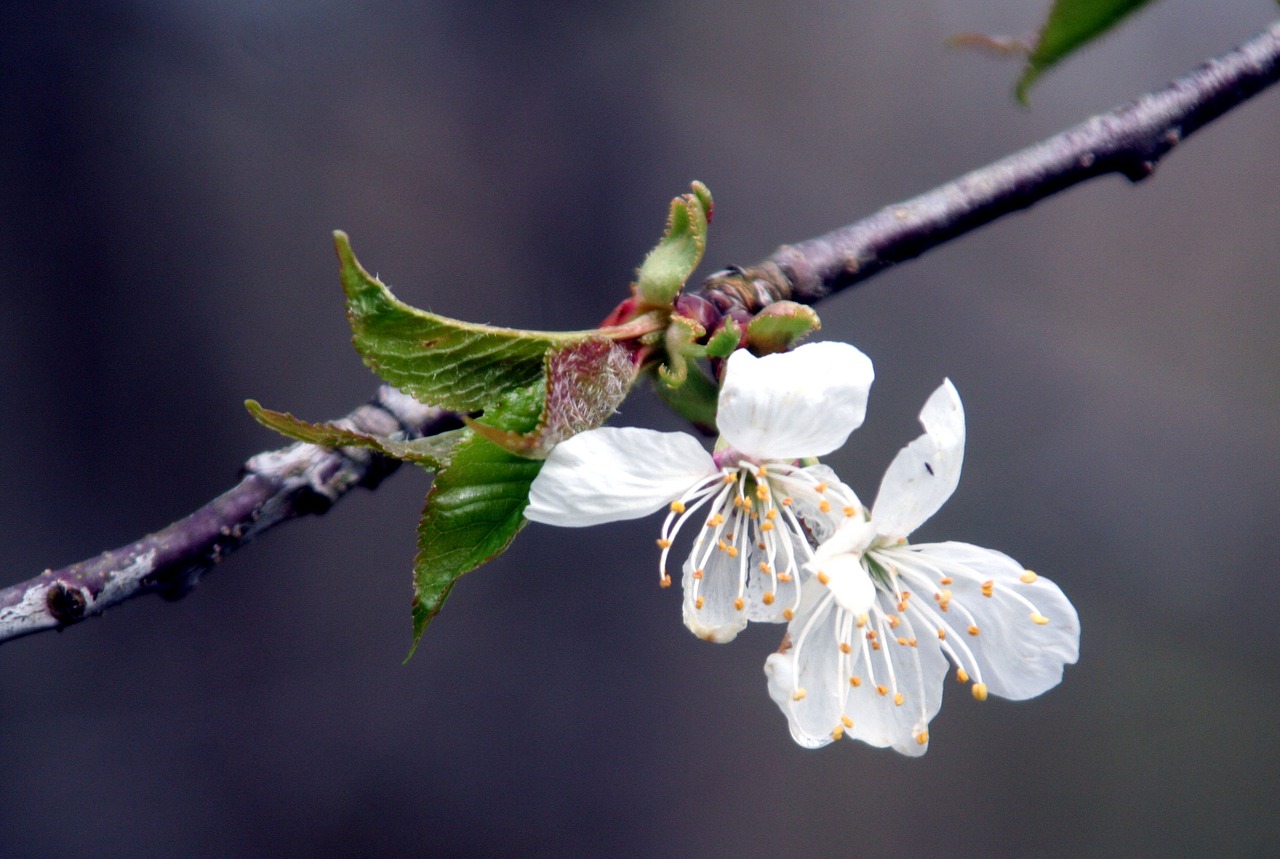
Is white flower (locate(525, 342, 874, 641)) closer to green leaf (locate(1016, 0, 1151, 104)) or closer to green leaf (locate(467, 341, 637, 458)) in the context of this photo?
green leaf (locate(467, 341, 637, 458))

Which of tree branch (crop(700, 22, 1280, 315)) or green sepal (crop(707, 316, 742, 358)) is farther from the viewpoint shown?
tree branch (crop(700, 22, 1280, 315))

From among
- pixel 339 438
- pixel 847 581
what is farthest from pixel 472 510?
pixel 847 581

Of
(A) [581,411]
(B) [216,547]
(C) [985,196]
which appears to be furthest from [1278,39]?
(B) [216,547]

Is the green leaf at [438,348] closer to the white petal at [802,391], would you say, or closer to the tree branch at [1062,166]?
the white petal at [802,391]

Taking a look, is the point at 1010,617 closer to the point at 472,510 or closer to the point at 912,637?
the point at 912,637

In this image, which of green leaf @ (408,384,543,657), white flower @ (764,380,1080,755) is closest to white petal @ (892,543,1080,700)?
white flower @ (764,380,1080,755)

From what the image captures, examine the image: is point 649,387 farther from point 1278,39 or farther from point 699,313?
point 1278,39

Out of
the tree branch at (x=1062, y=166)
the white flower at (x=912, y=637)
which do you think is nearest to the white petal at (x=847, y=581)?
the white flower at (x=912, y=637)
